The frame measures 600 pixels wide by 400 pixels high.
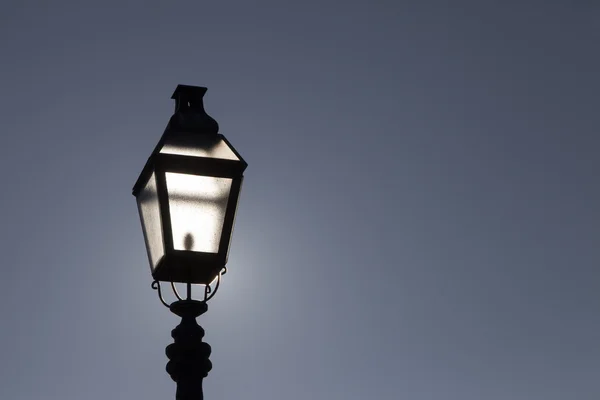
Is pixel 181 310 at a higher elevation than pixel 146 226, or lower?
lower

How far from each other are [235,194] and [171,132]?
1.96 feet

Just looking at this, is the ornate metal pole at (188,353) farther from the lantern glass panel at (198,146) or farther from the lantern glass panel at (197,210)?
the lantern glass panel at (198,146)

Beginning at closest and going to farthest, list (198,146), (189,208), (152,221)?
(189,208)
(152,221)
(198,146)

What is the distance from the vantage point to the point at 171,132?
249 inches

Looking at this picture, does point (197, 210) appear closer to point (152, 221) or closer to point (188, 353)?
point (152, 221)

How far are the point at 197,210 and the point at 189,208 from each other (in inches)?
1.8

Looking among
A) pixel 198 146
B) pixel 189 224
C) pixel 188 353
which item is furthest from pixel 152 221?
pixel 188 353

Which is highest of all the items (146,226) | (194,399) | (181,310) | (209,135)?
(209,135)

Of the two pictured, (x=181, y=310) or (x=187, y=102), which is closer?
(x=181, y=310)

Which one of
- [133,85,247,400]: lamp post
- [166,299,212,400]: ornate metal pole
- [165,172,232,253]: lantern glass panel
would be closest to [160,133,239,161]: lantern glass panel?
[133,85,247,400]: lamp post

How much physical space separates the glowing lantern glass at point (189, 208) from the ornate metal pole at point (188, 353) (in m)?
0.19

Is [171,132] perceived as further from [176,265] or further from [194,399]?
[194,399]

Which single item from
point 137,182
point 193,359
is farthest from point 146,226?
point 193,359

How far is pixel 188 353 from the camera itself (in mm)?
6090
